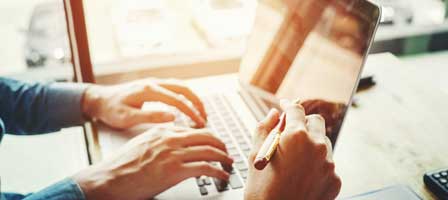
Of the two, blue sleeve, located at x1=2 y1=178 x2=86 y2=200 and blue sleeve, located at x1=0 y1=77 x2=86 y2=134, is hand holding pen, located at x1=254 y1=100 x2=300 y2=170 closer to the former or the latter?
blue sleeve, located at x1=2 y1=178 x2=86 y2=200

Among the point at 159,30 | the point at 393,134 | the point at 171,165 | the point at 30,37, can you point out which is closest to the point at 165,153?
the point at 171,165

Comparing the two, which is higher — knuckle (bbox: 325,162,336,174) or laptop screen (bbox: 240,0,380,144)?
laptop screen (bbox: 240,0,380,144)

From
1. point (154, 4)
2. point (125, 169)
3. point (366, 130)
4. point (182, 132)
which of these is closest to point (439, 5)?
point (366, 130)

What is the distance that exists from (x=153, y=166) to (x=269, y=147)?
22 cm

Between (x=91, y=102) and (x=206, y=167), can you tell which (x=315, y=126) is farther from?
(x=91, y=102)

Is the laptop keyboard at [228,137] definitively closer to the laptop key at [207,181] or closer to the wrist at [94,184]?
the laptop key at [207,181]

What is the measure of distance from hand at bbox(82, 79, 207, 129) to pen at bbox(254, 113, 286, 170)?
29 cm

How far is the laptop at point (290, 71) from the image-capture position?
0.77 meters

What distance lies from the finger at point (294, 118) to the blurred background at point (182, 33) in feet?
1.98

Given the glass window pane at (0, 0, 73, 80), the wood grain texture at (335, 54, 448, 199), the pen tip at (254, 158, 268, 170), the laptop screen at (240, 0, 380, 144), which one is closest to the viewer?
the pen tip at (254, 158, 268, 170)

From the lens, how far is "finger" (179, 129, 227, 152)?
2.77ft

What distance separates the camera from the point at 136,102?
1011mm

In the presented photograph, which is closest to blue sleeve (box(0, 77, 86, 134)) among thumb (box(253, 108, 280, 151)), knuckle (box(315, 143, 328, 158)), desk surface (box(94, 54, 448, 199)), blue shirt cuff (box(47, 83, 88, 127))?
blue shirt cuff (box(47, 83, 88, 127))

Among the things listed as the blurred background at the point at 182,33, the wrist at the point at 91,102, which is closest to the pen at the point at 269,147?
the wrist at the point at 91,102
